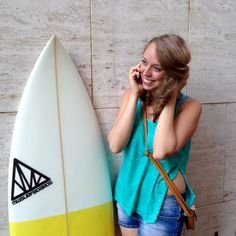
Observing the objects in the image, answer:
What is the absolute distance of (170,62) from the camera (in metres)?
1.37

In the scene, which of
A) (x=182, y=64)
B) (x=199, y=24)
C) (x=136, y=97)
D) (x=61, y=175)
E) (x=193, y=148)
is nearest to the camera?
(x=182, y=64)

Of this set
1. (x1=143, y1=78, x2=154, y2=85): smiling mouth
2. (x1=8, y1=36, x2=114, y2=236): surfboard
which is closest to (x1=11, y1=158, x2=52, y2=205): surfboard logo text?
(x1=8, y1=36, x2=114, y2=236): surfboard

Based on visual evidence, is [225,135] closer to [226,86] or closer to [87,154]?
[226,86]

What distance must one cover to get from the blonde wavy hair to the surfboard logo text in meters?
0.71

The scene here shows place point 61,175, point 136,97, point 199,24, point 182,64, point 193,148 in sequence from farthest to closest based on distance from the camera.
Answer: point 193,148
point 199,24
point 61,175
point 136,97
point 182,64

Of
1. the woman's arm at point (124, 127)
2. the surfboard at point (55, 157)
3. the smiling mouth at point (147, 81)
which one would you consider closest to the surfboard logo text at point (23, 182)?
the surfboard at point (55, 157)

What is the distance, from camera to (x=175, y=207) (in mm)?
1532

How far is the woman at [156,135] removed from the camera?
1417 millimetres

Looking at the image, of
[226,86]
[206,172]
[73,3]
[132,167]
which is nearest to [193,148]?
[206,172]

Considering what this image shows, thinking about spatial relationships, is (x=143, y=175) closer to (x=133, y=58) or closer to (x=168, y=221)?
(x=168, y=221)

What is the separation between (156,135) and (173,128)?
3.4 inches

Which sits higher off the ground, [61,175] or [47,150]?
[47,150]

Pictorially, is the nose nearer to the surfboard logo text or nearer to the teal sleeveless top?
the teal sleeveless top

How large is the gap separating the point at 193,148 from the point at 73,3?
125 cm
